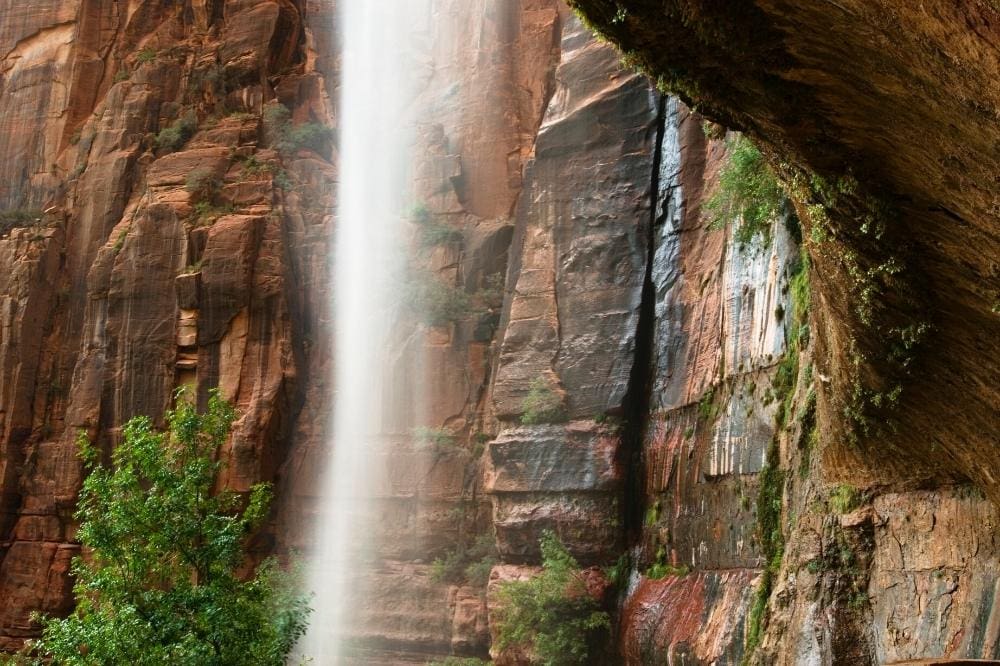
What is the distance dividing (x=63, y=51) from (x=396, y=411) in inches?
610

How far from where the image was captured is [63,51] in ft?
89.2

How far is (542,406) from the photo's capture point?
18.3 m

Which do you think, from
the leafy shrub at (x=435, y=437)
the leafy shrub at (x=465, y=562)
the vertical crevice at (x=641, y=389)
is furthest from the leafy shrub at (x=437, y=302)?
the vertical crevice at (x=641, y=389)

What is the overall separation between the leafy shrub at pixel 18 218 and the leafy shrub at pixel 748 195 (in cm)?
1981

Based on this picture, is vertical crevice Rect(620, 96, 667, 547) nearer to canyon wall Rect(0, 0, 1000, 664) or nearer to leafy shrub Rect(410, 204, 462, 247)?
canyon wall Rect(0, 0, 1000, 664)

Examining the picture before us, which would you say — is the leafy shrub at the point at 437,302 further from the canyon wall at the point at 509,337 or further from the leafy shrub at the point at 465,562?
the leafy shrub at the point at 465,562

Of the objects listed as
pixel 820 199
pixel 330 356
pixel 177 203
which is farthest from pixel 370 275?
pixel 820 199

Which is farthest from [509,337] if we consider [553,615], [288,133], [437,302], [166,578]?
[288,133]

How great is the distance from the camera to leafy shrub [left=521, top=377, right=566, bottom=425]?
716 inches

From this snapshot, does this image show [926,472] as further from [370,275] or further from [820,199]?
[370,275]

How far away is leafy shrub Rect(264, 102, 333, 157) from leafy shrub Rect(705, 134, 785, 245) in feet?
49.1

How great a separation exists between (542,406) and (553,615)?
4005mm

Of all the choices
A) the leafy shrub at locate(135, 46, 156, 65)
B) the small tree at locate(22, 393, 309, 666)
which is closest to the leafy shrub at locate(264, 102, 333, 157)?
the leafy shrub at locate(135, 46, 156, 65)

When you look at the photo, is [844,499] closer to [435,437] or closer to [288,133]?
[435,437]
